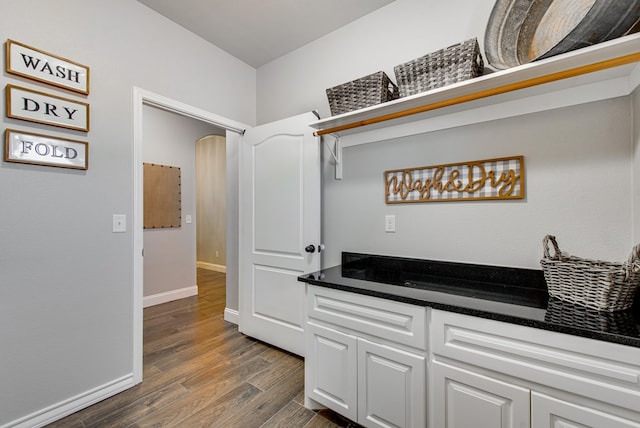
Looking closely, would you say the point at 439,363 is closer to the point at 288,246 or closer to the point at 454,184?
the point at 454,184

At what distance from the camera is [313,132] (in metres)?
2.27

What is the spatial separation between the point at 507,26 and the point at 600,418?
1779mm

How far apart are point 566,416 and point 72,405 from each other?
2.59 meters

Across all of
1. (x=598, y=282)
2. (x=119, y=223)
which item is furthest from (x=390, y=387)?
(x=119, y=223)

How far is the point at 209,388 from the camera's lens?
1.99m

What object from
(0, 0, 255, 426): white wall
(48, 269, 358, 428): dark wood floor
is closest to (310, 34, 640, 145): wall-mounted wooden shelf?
(0, 0, 255, 426): white wall

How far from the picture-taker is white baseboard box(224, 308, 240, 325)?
3125 mm

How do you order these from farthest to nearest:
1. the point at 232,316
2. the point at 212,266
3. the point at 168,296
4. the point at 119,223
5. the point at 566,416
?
1. the point at 212,266
2. the point at 168,296
3. the point at 232,316
4. the point at 119,223
5. the point at 566,416

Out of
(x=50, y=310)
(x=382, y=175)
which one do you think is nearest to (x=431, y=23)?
(x=382, y=175)

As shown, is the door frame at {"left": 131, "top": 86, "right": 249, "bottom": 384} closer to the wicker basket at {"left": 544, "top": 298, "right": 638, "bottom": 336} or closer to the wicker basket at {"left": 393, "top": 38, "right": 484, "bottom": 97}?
the wicker basket at {"left": 393, "top": 38, "right": 484, "bottom": 97}

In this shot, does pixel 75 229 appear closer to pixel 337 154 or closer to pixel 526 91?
pixel 337 154

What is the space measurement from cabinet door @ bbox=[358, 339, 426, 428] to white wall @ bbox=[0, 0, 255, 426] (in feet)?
5.60

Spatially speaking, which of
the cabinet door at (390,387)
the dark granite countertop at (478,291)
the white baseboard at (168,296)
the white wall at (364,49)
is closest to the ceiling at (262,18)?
the white wall at (364,49)

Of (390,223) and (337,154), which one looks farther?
(337,154)
